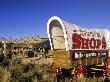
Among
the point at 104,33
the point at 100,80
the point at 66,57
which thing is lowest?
the point at 100,80

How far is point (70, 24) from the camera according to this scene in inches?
627

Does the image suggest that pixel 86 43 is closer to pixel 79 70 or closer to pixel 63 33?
pixel 63 33

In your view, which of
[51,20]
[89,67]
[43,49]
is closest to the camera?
[51,20]

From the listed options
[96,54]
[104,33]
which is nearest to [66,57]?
[96,54]

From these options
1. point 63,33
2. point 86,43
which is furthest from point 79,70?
point 63,33

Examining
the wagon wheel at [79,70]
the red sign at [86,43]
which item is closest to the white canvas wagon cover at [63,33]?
the red sign at [86,43]

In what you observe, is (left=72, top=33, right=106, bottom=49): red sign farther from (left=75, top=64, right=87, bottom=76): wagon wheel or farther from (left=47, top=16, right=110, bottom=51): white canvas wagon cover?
(left=75, top=64, right=87, bottom=76): wagon wheel

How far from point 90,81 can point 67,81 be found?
3.96 ft

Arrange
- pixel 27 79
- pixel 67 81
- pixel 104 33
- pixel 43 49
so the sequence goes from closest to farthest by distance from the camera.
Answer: pixel 27 79
pixel 67 81
pixel 104 33
pixel 43 49

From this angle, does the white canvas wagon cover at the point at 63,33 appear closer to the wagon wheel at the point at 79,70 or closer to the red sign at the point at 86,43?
the red sign at the point at 86,43

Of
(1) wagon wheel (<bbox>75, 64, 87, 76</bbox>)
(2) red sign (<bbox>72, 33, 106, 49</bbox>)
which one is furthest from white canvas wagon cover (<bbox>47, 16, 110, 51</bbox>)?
(1) wagon wheel (<bbox>75, 64, 87, 76</bbox>)

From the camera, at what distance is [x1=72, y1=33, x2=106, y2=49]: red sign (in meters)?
15.5

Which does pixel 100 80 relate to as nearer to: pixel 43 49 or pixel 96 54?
pixel 96 54

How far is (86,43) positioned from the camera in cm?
1641
